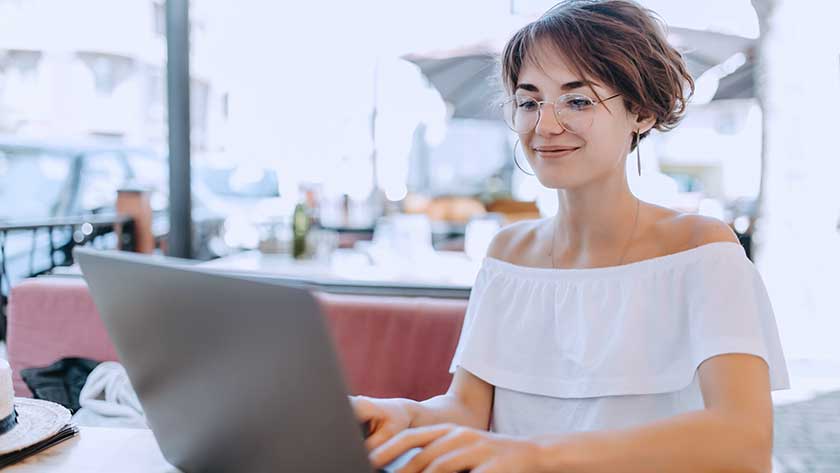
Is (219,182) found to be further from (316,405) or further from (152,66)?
(316,405)

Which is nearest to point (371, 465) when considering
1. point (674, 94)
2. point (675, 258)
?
point (675, 258)

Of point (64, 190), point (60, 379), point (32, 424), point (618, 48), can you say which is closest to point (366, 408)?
point (32, 424)

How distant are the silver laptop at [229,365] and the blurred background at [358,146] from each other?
99 cm

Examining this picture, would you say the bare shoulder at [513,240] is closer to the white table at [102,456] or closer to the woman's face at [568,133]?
the woman's face at [568,133]

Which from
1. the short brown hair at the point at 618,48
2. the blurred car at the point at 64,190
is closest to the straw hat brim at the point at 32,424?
the short brown hair at the point at 618,48

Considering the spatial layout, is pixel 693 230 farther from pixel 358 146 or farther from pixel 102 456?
pixel 358 146

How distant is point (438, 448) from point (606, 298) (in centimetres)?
57

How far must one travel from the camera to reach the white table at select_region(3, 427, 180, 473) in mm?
888

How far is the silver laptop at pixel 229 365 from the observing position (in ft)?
1.63

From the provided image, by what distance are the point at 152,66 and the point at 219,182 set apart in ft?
15.7

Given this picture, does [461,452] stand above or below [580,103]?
below

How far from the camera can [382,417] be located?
948 mm

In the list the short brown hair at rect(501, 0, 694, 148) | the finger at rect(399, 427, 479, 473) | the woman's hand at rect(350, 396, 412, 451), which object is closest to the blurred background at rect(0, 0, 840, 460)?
the short brown hair at rect(501, 0, 694, 148)

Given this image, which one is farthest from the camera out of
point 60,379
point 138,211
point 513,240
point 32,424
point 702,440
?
point 138,211
